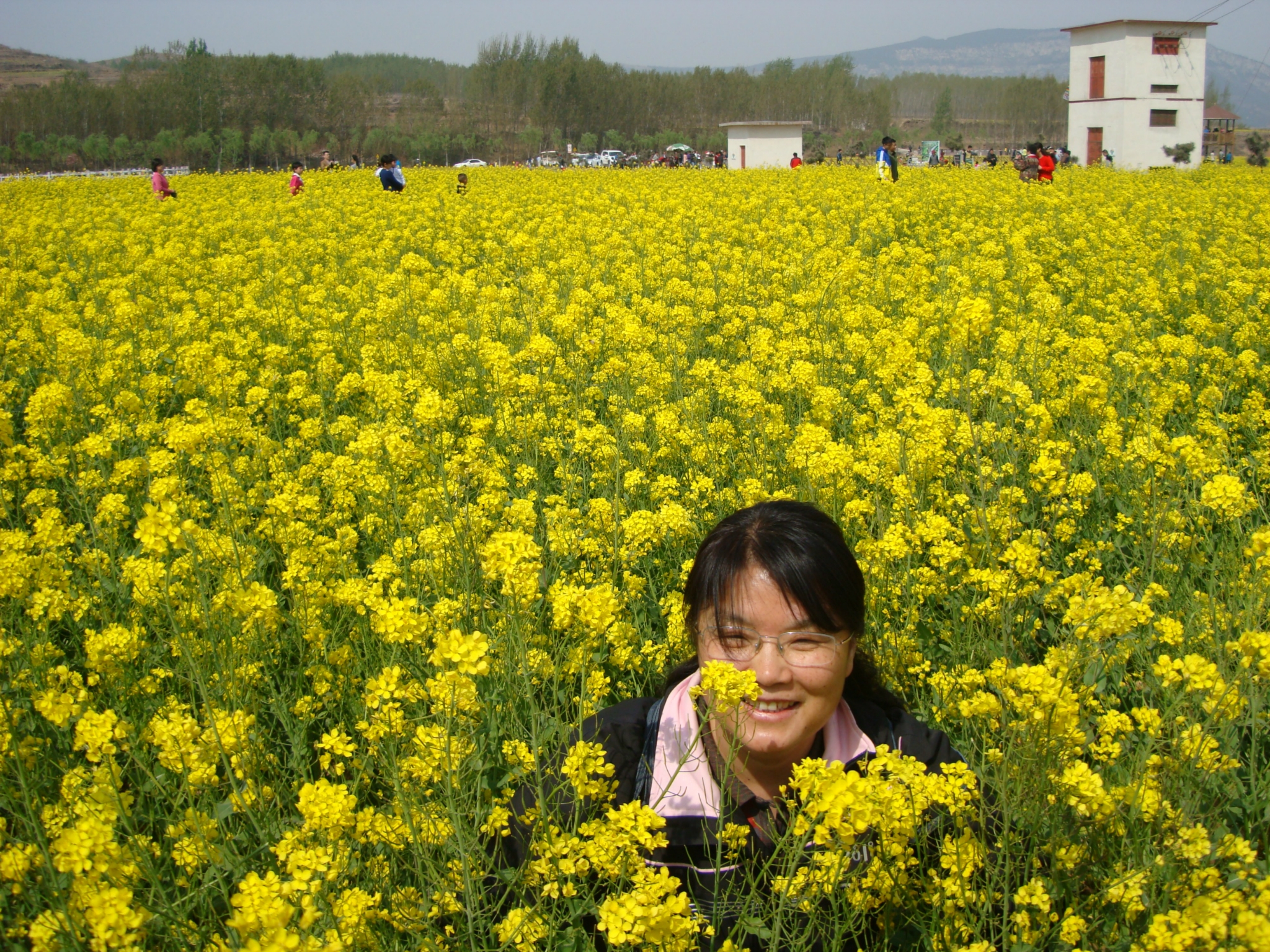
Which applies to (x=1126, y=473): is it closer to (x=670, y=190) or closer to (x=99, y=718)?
(x=99, y=718)

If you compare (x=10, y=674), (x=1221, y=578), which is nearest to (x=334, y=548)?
(x=10, y=674)

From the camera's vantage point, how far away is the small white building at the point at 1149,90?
35625 mm

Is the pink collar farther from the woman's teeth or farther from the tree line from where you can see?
the tree line

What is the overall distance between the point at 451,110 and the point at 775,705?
100 metres

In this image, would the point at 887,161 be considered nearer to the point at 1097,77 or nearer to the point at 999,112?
the point at 1097,77

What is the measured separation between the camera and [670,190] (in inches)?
776

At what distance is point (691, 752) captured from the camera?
2.11m

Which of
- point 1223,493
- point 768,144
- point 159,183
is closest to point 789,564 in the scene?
point 1223,493

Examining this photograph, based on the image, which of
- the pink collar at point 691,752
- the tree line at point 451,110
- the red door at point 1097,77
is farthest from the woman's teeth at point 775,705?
the tree line at point 451,110

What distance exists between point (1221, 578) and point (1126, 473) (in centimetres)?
91

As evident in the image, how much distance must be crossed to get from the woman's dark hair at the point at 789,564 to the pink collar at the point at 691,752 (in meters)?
0.20

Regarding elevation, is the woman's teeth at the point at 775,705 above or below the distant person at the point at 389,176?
below

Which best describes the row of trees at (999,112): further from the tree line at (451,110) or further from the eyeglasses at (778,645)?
the eyeglasses at (778,645)

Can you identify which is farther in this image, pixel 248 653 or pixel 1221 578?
pixel 1221 578
